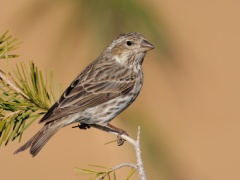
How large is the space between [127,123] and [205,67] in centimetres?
1432

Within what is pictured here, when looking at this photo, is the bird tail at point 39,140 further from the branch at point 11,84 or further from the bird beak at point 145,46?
the bird beak at point 145,46

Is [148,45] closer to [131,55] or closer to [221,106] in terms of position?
[131,55]

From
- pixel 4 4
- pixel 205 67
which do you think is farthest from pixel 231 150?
pixel 4 4

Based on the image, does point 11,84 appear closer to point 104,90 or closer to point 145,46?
point 104,90

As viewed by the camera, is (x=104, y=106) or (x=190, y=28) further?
(x=190, y=28)

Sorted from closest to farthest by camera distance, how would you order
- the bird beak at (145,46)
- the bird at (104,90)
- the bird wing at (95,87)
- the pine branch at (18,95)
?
the pine branch at (18,95), the bird at (104,90), the bird wing at (95,87), the bird beak at (145,46)

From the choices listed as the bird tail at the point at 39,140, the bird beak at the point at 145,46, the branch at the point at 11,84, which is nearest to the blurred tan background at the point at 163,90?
the bird beak at the point at 145,46

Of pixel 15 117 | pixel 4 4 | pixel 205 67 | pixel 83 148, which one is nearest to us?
pixel 15 117

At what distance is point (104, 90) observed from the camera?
6773 mm

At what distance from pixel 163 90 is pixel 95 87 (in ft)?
34.9

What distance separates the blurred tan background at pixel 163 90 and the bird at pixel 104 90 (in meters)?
→ 0.19

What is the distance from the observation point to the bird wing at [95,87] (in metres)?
6.21

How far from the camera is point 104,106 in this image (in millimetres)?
6602

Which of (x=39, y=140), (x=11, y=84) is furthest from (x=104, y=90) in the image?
A: (x=11, y=84)
